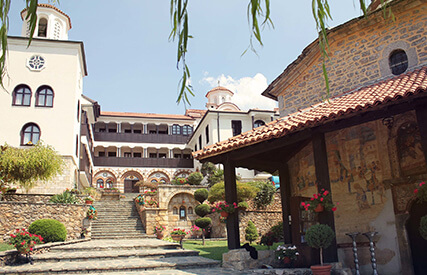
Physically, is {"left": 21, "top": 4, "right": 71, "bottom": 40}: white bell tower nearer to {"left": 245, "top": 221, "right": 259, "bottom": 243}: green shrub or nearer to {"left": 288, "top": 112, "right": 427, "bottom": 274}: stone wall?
{"left": 245, "top": 221, "right": 259, "bottom": 243}: green shrub

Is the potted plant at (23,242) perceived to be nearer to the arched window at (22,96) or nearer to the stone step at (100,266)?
the stone step at (100,266)

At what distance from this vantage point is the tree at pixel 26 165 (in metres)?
17.0

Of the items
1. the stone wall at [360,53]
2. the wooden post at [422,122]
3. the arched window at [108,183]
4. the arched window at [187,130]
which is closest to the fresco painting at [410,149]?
the wooden post at [422,122]

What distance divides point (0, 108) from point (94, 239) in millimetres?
10103

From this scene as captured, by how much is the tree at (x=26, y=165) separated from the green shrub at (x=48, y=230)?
453 cm

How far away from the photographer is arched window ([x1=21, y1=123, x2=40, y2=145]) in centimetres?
2134

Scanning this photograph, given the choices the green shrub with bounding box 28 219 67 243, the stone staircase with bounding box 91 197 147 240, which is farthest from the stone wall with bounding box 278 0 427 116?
the stone staircase with bounding box 91 197 147 240

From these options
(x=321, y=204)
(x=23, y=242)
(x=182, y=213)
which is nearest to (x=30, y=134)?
(x=182, y=213)

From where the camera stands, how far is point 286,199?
→ 11.2 meters

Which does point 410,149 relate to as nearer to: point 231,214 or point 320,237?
point 320,237

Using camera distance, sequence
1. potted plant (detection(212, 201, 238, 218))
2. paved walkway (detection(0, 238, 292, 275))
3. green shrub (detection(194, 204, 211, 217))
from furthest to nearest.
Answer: green shrub (detection(194, 204, 211, 217))
potted plant (detection(212, 201, 238, 218))
paved walkway (detection(0, 238, 292, 275))

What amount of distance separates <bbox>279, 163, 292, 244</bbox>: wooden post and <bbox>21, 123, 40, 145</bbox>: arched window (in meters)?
15.5

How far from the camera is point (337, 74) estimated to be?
10.8 meters

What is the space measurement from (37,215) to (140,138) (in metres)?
22.9
